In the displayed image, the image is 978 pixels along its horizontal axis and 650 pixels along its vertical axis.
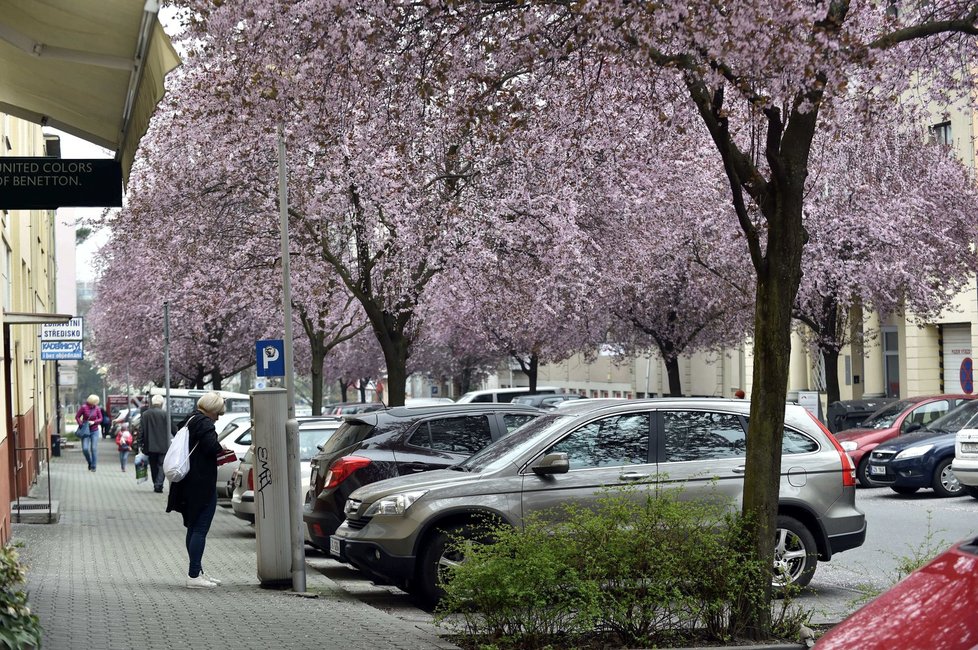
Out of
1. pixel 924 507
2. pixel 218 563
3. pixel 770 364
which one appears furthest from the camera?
pixel 924 507

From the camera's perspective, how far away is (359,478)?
12359mm

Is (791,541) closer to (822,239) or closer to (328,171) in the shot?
(328,171)

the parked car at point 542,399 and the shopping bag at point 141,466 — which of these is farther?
the parked car at point 542,399

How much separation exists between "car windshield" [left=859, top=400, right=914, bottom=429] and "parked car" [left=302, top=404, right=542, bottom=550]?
43.0 ft

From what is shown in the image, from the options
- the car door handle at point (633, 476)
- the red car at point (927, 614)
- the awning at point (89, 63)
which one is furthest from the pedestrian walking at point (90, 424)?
the red car at point (927, 614)

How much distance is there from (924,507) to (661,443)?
9.45 m

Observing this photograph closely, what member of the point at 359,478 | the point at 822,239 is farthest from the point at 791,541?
the point at 822,239

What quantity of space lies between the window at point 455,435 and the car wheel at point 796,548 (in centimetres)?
328

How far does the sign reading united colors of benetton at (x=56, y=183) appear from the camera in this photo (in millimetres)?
7656

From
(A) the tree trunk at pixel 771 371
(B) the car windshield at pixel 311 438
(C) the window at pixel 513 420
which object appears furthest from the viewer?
(B) the car windshield at pixel 311 438

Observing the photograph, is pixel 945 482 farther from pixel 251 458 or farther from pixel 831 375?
pixel 831 375

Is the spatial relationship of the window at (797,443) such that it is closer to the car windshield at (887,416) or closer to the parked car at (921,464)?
the parked car at (921,464)

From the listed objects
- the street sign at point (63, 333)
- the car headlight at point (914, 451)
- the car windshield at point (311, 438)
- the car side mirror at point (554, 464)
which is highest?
the street sign at point (63, 333)

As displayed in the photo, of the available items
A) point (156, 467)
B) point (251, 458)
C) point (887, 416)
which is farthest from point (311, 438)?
point (887, 416)
